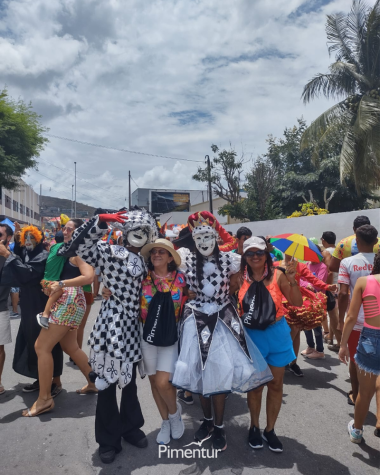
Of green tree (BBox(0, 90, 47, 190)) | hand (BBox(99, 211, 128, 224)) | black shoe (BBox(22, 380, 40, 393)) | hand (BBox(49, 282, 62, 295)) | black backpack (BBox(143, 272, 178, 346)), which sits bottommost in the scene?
black shoe (BBox(22, 380, 40, 393))

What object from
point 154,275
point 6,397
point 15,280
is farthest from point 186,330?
point 6,397

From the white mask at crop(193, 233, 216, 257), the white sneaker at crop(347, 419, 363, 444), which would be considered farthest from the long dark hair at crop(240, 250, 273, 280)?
the white sneaker at crop(347, 419, 363, 444)

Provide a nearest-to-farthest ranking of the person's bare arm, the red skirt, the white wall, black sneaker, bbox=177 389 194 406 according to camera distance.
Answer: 1. black sneaker, bbox=177 389 194 406
2. the red skirt
3. the person's bare arm
4. the white wall

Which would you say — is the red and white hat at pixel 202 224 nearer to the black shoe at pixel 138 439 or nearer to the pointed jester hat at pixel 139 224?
the pointed jester hat at pixel 139 224

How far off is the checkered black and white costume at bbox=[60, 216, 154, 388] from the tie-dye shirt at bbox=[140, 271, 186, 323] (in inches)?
2.6

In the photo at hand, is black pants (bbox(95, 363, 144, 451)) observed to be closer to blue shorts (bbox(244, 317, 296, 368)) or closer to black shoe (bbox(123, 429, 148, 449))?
black shoe (bbox(123, 429, 148, 449))

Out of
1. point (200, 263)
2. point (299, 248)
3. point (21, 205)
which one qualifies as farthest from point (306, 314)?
point (21, 205)

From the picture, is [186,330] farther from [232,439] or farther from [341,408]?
[341,408]

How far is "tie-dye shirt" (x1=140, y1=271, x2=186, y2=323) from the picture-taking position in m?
3.04

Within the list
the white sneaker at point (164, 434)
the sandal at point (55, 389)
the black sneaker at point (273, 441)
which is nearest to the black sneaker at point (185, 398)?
the white sneaker at point (164, 434)

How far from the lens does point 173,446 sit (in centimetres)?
301

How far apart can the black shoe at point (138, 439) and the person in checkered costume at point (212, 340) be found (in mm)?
448

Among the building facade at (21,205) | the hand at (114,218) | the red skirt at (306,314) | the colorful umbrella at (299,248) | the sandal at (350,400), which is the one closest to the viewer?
the hand at (114,218)

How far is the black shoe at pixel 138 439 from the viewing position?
300 centimetres
